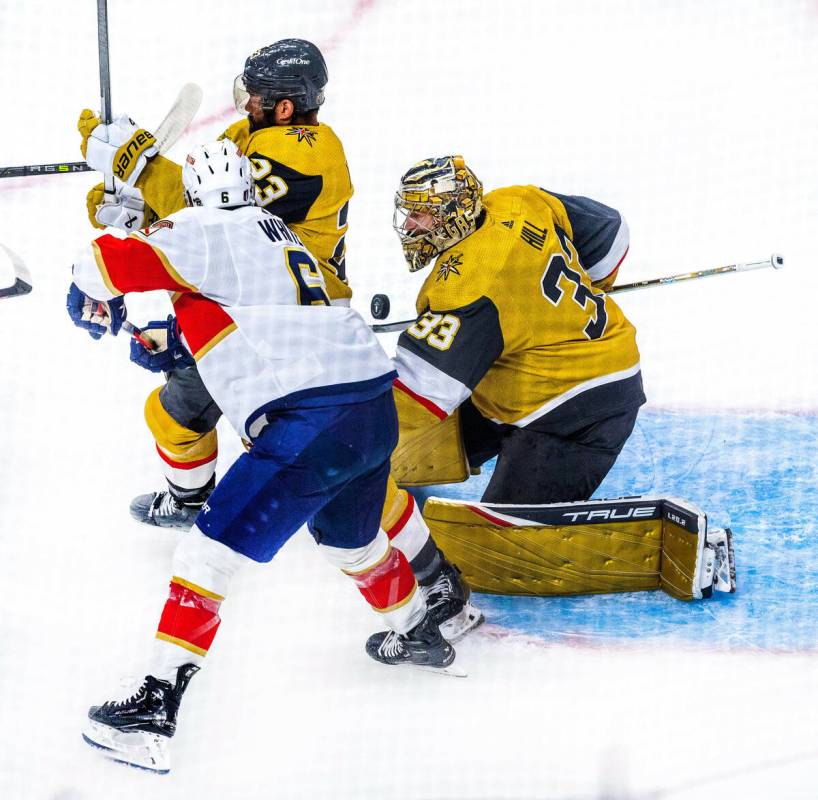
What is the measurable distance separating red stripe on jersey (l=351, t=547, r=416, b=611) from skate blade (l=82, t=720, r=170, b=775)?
49cm

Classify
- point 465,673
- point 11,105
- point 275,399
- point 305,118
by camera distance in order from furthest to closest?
point 11,105
point 305,118
point 465,673
point 275,399

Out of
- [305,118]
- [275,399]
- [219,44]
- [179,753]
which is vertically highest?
[219,44]

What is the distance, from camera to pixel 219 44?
4.75 meters

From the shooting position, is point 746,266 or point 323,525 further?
point 746,266

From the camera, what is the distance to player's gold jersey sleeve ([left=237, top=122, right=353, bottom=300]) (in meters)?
2.65

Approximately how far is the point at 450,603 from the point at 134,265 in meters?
0.99

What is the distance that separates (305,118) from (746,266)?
1.27 metres

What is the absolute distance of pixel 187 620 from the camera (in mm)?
2094

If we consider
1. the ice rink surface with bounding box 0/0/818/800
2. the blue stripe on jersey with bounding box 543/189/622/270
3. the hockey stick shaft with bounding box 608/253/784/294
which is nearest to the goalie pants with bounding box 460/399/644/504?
the ice rink surface with bounding box 0/0/818/800

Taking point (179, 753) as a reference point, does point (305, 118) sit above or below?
above

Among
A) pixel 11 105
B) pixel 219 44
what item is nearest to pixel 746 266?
pixel 219 44

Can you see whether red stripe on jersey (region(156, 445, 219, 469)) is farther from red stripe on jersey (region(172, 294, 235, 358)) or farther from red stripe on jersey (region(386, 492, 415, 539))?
red stripe on jersey (region(172, 294, 235, 358))

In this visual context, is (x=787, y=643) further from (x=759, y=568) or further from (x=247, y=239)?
(x=247, y=239)

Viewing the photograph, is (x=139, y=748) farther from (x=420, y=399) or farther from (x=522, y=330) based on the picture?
(x=522, y=330)
